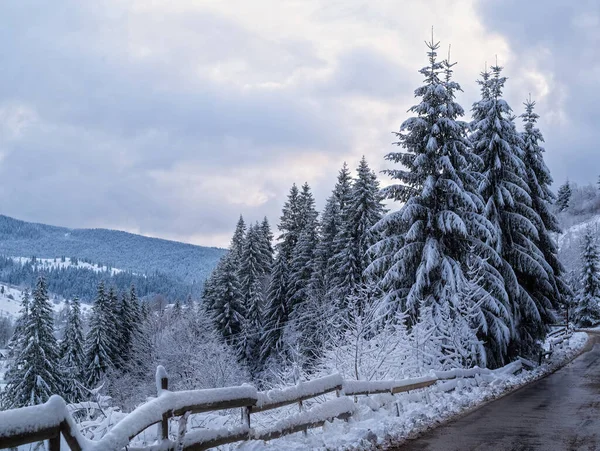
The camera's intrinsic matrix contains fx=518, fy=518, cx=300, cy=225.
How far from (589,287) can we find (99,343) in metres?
59.5

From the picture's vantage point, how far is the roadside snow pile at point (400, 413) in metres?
8.08

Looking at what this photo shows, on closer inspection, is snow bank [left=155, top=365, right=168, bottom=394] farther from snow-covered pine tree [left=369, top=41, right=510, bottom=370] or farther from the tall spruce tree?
the tall spruce tree

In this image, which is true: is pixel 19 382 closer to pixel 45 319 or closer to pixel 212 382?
pixel 45 319

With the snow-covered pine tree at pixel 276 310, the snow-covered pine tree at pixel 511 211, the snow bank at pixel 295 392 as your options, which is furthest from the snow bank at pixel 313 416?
the snow-covered pine tree at pixel 276 310

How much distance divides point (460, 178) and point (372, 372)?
9.94 metres

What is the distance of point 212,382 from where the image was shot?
112ft

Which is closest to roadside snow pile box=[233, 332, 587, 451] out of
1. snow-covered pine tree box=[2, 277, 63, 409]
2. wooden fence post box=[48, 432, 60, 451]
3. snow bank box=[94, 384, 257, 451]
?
snow bank box=[94, 384, 257, 451]

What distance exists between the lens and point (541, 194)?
1097 inches

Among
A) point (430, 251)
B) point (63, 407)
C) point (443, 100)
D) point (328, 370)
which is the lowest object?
point (328, 370)

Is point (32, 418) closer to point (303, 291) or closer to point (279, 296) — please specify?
point (303, 291)

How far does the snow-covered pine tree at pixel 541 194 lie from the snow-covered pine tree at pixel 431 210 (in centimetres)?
731

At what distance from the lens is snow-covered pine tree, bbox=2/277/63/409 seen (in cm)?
3712

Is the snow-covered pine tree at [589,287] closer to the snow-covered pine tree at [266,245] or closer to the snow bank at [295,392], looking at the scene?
the snow-covered pine tree at [266,245]

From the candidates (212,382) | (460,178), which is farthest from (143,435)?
(212,382)
